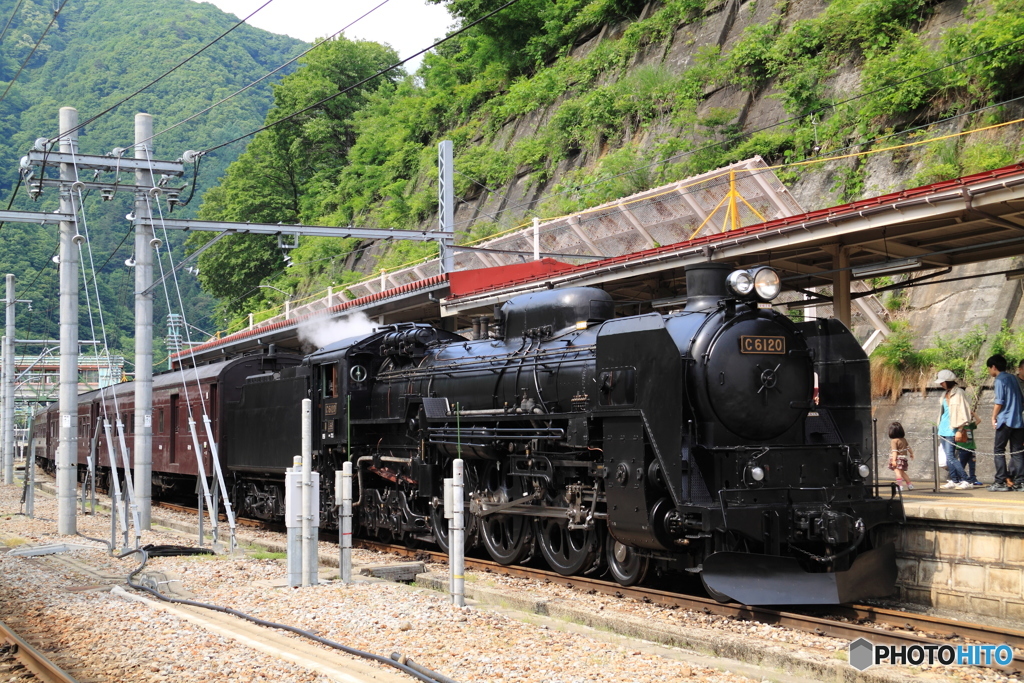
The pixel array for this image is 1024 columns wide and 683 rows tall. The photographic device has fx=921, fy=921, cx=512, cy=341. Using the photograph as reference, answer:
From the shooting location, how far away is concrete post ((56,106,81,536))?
53.9 feet

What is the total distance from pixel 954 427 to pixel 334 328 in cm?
A: 1411

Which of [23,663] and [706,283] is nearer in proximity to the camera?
[23,663]

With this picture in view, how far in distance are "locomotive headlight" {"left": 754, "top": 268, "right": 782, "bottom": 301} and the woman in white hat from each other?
4328mm

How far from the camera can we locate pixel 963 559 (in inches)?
344

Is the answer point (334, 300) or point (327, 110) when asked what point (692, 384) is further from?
point (327, 110)

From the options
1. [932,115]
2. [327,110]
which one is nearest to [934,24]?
[932,115]

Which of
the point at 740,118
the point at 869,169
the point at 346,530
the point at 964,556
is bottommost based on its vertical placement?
the point at 346,530

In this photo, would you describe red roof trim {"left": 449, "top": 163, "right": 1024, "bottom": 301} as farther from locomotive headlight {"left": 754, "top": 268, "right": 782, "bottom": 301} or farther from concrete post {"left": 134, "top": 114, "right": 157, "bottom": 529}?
concrete post {"left": 134, "top": 114, "right": 157, "bottom": 529}

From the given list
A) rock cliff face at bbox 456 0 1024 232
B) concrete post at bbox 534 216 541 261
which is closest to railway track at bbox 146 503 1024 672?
concrete post at bbox 534 216 541 261

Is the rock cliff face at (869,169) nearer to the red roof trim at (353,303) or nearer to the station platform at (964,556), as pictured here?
the station platform at (964,556)

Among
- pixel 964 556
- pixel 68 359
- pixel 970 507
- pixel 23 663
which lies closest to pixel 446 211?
pixel 68 359

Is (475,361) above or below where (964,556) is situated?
above

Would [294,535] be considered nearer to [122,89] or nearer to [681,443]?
[681,443]

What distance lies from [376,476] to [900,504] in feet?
27.7
